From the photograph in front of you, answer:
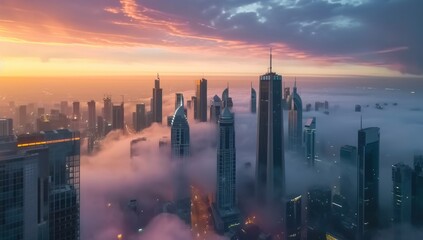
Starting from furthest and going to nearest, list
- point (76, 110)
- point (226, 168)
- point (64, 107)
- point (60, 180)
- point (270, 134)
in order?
point (270, 134) → point (226, 168) → point (76, 110) → point (64, 107) → point (60, 180)

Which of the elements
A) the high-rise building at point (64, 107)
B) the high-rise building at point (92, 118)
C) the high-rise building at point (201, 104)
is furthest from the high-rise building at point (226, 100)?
the high-rise building at point (64, 107)

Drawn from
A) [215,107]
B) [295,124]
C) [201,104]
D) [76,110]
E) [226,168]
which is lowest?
[226,168]

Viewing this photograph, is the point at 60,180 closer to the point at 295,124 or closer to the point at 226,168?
the point at 226,168

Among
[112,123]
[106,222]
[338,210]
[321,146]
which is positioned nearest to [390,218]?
[338,210]

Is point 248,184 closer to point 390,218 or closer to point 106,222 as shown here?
point 390,218

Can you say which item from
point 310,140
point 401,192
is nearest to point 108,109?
point 310,140

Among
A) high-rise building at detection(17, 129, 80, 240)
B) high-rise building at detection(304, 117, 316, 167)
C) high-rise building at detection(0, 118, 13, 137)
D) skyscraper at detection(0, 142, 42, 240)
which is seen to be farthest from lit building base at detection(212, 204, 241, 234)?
skyscraper at detection(0, 142, 42, 240)

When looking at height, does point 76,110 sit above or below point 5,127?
above
